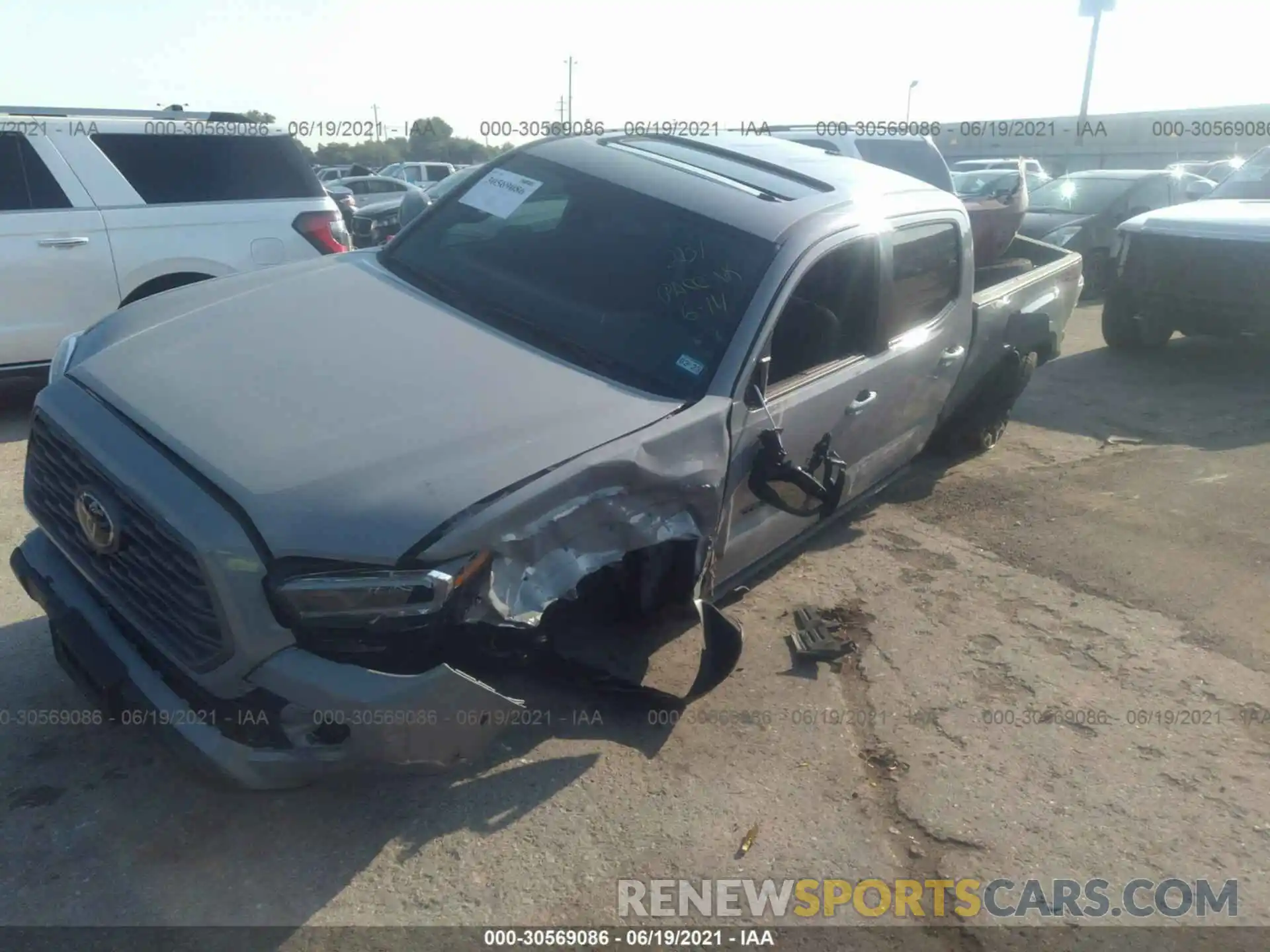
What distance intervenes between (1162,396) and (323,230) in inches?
257

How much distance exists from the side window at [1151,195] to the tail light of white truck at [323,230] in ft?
33.4

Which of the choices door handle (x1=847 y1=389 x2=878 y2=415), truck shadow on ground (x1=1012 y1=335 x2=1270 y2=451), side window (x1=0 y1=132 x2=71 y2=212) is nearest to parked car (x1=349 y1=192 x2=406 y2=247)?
side window (x1=0 y1=132 x2=71 y2=212)

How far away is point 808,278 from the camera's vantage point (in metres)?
3.84

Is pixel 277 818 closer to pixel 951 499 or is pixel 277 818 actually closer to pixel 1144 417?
pixel 951 499

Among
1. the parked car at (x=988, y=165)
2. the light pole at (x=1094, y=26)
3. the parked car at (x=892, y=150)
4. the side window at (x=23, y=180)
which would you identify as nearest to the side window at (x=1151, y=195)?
the parked car at (x=892, y=150)

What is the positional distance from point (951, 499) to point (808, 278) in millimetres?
2350

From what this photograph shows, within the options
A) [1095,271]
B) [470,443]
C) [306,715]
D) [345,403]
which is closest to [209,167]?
[345,403]

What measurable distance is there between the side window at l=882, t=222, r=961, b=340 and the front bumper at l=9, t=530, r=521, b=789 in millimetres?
2666

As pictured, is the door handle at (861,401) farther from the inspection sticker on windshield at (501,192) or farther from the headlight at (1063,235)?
the headlight at (1063,235)

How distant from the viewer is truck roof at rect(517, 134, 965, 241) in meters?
3.80

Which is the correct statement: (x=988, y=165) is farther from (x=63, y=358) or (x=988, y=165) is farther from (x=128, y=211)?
(x=63, y=358)

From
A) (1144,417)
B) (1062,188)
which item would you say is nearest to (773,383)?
(1144,417)

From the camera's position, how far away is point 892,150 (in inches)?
389

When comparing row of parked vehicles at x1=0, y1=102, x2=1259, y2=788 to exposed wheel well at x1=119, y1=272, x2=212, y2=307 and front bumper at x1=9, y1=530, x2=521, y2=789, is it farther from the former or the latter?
exposed wheel well at x1=119, y1=272, x2=212, y2=307
